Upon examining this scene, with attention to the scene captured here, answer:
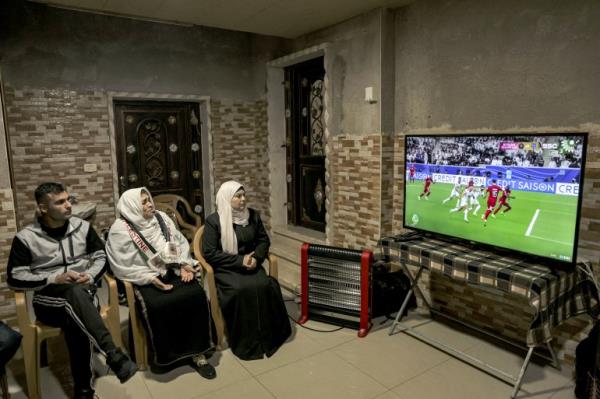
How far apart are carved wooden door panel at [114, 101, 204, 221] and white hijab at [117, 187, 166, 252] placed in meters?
2.09

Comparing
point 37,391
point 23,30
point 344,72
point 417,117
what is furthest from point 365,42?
point 37,391

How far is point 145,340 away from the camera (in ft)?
9.37

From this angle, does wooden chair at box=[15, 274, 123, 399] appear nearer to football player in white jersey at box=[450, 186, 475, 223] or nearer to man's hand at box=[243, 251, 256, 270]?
man's hand at box=[243, 251, 256, 270]

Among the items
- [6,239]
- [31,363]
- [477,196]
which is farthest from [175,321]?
[477,196]

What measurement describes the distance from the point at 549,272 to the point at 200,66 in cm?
430

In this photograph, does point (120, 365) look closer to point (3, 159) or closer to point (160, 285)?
point (160, 285)

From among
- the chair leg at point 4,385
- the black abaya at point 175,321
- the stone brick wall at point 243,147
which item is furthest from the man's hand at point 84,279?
the stone brick wall at point 243,147

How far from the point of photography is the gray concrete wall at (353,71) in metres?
3.77

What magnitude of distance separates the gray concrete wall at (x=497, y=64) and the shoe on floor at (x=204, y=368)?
2504 millimetres

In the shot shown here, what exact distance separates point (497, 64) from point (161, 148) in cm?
379

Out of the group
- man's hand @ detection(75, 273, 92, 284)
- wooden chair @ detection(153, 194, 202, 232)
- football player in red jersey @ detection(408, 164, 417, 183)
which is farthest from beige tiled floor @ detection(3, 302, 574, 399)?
wooden chair @ detection(153, 194, 202, 232)

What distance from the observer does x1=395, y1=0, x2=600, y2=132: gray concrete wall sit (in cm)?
259

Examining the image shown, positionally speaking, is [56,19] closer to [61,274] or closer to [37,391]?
[61,274]

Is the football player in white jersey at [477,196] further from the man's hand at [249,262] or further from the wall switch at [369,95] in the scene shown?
the man's hand at [249,262]
